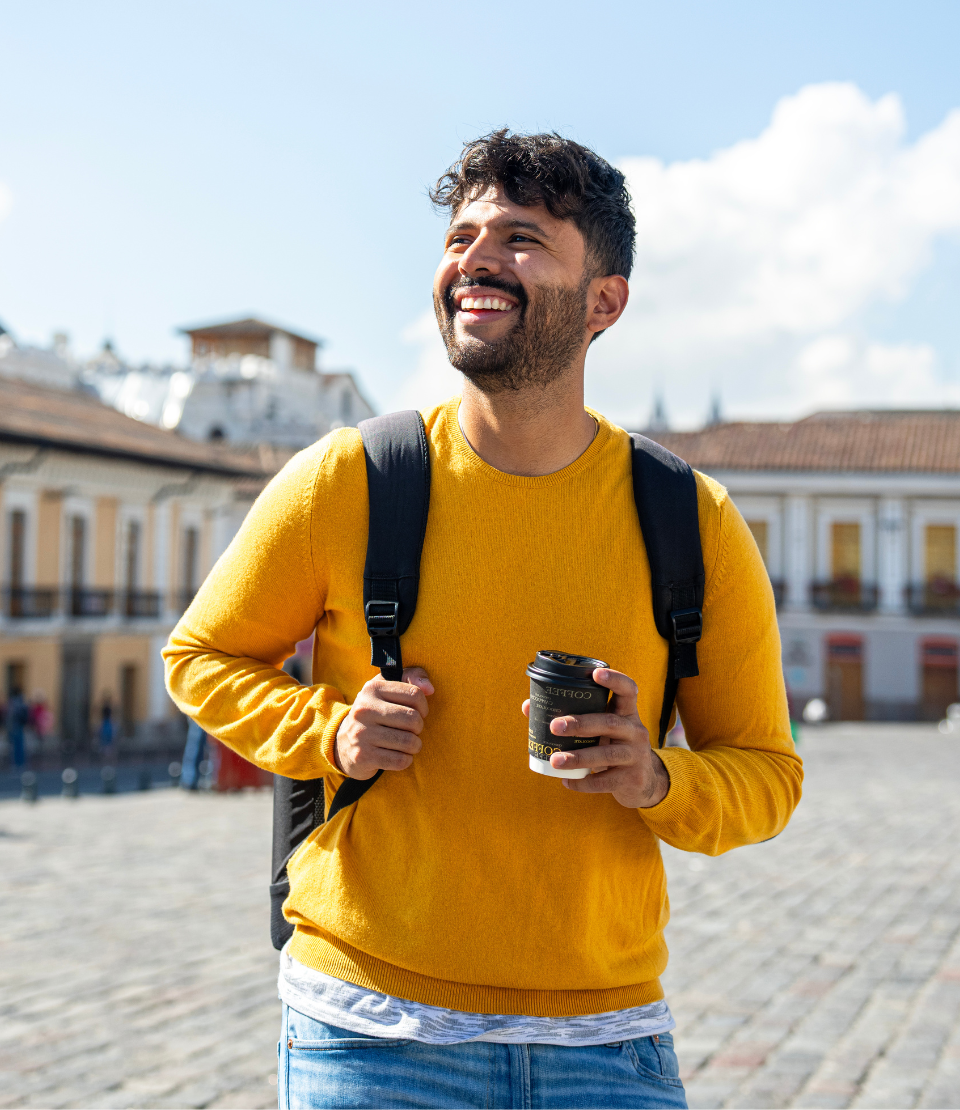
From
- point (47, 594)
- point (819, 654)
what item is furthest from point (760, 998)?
point (819, 654)

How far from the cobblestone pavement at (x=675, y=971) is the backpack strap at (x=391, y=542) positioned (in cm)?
311

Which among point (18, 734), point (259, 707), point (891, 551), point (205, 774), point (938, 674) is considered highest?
point (891, 551)

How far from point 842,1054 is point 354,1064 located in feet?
12.6

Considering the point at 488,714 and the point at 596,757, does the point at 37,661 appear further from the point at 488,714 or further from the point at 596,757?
the point at 596,757

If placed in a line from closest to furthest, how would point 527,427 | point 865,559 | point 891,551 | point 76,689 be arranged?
Answer: 1. point 527,427
2. point 76,689
3. point 891,551
4. point 865,559

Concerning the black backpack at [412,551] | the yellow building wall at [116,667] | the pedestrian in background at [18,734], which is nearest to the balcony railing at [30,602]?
the yellow building wall at [116,667]

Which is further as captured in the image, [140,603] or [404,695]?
[140,603]

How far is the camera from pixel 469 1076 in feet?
6.81

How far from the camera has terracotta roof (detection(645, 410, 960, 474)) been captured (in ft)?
137

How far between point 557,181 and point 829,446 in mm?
42696

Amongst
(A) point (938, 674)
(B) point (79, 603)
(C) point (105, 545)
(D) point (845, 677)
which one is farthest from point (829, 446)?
(B) point (79, 603)

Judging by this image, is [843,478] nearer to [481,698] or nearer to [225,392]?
[225,392]

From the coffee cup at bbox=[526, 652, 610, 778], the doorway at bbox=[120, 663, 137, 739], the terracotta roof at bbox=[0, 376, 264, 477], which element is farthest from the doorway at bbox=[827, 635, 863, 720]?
the coffee cup at bbox=[526, 652, 610, 778]

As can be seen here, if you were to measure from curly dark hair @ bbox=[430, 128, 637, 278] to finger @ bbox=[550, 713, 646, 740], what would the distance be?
2.75ft
